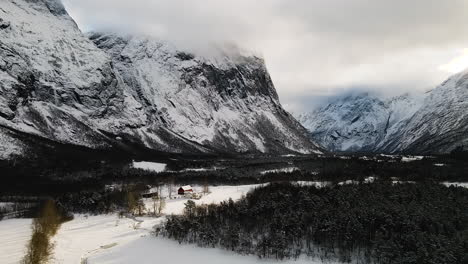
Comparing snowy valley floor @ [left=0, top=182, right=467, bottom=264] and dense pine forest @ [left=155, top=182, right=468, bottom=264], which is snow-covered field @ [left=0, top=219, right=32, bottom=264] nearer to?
snowy valley floor @ [left=0, top=182, right=467, bottom=264]

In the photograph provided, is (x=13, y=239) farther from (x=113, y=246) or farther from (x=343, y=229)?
(x=343, y=229)

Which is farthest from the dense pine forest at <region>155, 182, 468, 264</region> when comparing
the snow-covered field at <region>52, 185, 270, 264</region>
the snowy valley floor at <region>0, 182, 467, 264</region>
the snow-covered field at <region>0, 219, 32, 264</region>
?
the snow-covered field at <region>0, 219, 32, 264</region>

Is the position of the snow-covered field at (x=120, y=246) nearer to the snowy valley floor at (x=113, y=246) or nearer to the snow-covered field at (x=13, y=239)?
the snowy valley floor at (x=113, y=246)

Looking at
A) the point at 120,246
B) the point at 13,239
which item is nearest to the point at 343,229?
the point at 120,246

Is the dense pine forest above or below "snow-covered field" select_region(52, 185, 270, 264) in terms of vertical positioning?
above

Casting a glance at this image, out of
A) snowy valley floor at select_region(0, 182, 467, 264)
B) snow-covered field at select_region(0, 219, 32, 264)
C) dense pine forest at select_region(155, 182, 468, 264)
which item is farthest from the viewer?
snow-covered field at select_region(0, 219, 32, 264)

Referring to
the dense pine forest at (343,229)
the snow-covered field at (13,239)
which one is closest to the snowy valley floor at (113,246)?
the snow-covered field at (13,239)

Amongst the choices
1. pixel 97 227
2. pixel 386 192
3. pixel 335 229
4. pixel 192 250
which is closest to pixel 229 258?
pixel 192 250
